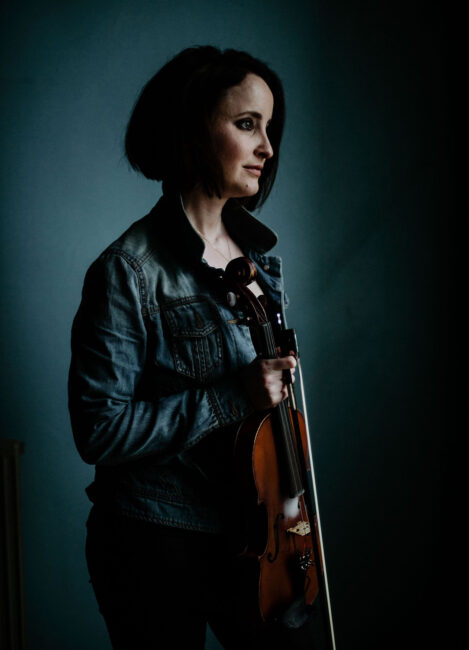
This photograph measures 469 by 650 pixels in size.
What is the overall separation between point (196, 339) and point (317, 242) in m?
0.88

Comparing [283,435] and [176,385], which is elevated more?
[176,385]

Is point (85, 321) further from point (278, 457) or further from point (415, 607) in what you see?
point (415, 607)

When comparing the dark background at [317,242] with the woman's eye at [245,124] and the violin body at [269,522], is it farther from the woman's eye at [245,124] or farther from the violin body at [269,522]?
the violin body at [269,522]

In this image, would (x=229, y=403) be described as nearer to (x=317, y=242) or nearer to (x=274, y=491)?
(x=274, y=491)

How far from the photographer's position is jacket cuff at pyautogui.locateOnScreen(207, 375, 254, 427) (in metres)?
1.06

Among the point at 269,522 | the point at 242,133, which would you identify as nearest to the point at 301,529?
the point at 269,522

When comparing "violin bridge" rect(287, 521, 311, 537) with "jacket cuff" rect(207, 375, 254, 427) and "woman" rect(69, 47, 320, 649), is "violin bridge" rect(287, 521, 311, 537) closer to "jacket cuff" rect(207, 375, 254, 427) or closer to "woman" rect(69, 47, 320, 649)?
"woman" rect(69, 47, 320, 649)

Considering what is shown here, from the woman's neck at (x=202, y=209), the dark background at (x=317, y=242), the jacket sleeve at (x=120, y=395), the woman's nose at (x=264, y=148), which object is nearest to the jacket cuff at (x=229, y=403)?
the jacket sleeve at (x=120, y=395)

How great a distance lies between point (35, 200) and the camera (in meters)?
1.46

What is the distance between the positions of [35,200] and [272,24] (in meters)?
0.87

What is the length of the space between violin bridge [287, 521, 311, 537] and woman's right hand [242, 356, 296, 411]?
0.24 m

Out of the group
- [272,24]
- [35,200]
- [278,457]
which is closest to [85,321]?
[278,457]

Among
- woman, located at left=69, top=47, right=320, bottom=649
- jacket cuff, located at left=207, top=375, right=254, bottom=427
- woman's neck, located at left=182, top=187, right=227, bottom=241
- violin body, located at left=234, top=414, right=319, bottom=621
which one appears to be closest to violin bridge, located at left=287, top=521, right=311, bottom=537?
violin body, located at left=234, top=414, right=319, bottom=621

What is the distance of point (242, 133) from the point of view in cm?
113
